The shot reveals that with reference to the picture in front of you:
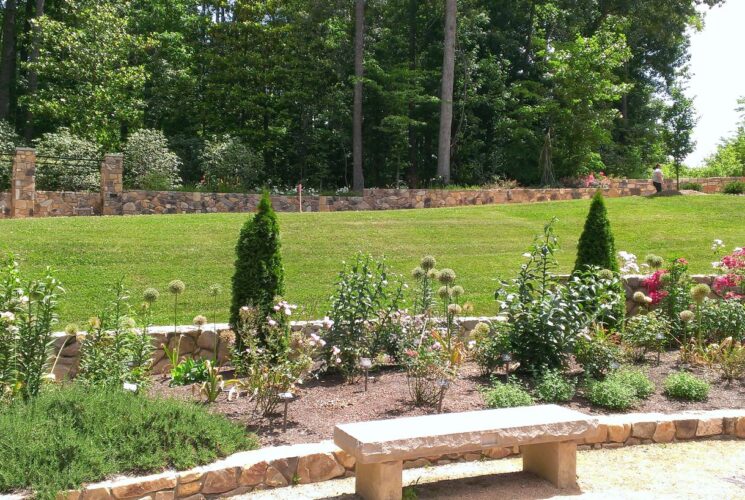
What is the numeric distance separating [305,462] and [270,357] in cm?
126

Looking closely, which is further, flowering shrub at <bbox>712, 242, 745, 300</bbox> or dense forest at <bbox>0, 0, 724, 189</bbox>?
dense forest at <bbox>0, 0, 724, 189</bbox>

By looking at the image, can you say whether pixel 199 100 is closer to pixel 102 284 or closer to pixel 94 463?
pixel 102 284

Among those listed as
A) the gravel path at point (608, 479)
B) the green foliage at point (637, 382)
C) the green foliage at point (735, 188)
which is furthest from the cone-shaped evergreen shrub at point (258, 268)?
the green foliage at point (735, 188)

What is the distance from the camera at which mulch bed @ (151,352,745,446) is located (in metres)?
5.32

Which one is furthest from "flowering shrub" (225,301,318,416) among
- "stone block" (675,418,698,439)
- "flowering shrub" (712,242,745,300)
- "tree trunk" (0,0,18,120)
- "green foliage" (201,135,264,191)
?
"tree trunk" (0,0,18,120)

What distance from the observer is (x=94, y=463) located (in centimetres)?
420

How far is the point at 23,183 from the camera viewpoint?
1658cm

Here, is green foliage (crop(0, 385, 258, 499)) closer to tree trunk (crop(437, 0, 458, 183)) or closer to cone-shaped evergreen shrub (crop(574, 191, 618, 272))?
cone-shaped evergreen shrub (crop(574, 191, 618, 272))

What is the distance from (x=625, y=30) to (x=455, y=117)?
7.64 metres

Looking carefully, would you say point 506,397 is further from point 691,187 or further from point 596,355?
point 691,187

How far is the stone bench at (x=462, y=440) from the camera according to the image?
13.9ft

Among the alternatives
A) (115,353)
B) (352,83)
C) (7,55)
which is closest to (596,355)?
(115,353)

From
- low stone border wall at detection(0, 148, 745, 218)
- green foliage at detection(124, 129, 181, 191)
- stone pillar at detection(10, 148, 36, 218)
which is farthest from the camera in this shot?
green foliage at detection(124, 129, 181, 191)

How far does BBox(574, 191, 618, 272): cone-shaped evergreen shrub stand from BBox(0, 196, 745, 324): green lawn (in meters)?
1.36
